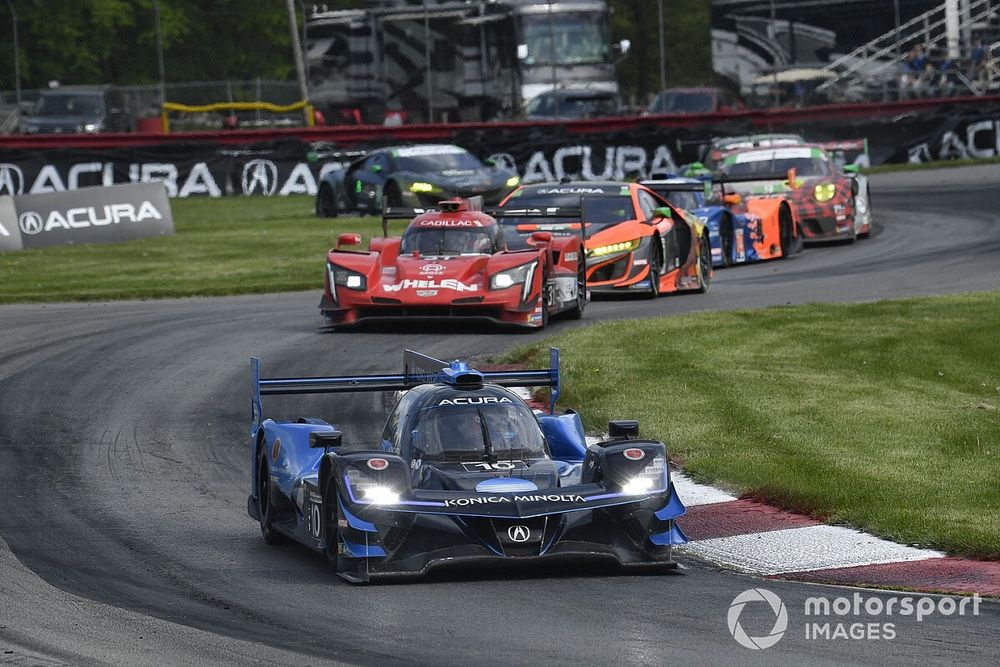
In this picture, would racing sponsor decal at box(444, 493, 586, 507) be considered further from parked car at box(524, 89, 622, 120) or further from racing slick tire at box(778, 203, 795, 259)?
parked car at box(524, 89, 622, 120)

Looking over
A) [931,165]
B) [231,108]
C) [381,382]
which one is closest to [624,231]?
[381,382]

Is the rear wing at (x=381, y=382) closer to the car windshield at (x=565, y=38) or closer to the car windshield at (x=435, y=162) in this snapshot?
the car windshield at (x=435, y=162)

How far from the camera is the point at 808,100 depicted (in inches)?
1511

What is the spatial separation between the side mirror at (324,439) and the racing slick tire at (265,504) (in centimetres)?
63

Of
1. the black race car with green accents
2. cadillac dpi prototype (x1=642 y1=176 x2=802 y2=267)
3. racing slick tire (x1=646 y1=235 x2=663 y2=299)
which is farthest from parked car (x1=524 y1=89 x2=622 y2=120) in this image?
racing slick tire (x1=646 y1=235 x2=663 y2=299)

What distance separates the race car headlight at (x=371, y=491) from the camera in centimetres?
827

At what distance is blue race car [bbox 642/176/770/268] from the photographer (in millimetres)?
23844

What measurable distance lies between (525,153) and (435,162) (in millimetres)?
4483

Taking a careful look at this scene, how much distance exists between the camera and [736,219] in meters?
25.3

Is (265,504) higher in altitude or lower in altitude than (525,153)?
lower

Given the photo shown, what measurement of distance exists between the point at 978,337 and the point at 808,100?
75.0ft

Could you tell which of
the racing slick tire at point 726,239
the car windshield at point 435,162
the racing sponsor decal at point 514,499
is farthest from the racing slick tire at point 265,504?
the car windshield at point 435,162

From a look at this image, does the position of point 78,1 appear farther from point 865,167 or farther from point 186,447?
point 186,447

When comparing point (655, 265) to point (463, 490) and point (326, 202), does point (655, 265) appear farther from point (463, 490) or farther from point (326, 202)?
point (326, 202)
